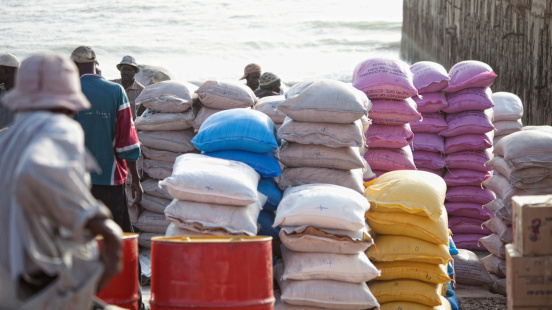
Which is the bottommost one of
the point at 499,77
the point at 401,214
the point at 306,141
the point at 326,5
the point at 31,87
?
the point at 326,5

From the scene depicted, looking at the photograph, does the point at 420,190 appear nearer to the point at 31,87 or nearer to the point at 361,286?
the point at 361,286

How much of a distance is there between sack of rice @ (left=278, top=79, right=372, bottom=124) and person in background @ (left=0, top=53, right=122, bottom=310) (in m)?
2.93

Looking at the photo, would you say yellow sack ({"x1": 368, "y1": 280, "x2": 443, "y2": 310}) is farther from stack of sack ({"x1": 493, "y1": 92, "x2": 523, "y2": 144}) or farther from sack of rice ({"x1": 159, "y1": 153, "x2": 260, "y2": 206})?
stack of sack ({"x1": 493, "y1": 92, "x2": 523, "y2": 144})

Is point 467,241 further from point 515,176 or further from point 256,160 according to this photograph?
point 256,160

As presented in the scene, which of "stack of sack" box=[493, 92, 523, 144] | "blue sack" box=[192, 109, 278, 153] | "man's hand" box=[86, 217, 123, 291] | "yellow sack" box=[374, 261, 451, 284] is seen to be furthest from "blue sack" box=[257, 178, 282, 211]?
"stack of sack" box=[493, 92, 523, 144]

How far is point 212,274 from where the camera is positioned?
3.82 metres

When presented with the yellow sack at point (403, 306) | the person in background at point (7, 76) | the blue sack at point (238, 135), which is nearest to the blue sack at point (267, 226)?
the blue sack at point (238, 135)

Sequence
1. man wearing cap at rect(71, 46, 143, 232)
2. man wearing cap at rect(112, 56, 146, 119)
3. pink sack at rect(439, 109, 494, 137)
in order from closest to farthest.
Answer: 1. man wearing cap at rect(71, 46, 143, 232)
2. pink sack at rect(439, 109, 494, 137)
3. man wearing cap at rect(112, 56, 146, 119)

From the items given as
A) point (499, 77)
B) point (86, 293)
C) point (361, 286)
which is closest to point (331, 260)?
point (361, 286)

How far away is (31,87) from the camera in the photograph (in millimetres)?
2826

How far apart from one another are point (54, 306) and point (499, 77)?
34.6 ft

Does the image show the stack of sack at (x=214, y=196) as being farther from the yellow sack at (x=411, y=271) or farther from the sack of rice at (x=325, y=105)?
the yellow sack at (x=411, y=271)

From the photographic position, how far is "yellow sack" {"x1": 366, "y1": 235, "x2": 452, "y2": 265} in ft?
17.4

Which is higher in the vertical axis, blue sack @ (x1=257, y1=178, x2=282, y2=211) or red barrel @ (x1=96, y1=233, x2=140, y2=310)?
red barrel @ (x1=96, y1=233, x2=140, y2=310)
